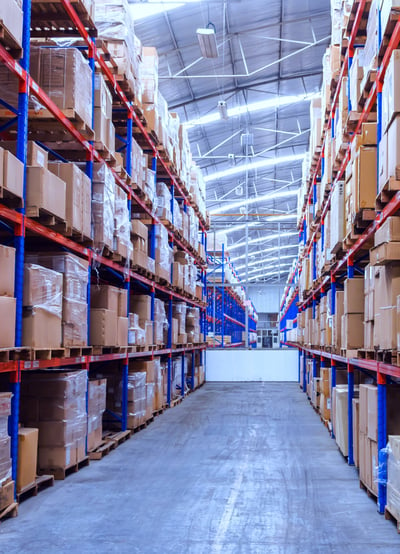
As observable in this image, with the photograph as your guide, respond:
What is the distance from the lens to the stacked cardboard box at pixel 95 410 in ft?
23.2

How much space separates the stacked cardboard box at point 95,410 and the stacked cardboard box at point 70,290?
74 cm

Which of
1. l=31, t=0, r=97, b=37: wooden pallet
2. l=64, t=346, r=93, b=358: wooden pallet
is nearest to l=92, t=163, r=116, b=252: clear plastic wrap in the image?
l=64, t=346, r=93, b=358: wooden pallet

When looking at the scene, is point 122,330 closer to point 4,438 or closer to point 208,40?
point 4,438

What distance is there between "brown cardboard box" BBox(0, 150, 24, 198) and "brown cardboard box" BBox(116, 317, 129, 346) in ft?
10.6

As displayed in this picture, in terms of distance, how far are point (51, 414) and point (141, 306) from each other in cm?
392

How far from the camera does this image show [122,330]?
8.26m

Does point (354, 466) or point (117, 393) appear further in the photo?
point (117, 393)

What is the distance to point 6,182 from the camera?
4.86 metres

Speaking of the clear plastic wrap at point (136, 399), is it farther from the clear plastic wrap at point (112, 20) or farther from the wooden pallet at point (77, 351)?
the clear plastic wrap at point (112, 20)

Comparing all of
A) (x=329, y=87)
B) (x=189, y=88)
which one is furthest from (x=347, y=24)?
(x=189, y=88)

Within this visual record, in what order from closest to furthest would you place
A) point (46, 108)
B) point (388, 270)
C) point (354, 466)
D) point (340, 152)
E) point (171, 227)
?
point (388, 270) → point (46, 108) → point (354, 466) → point (340, 152) → point (171, 227)

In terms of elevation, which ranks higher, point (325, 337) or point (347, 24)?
point (347, 24)

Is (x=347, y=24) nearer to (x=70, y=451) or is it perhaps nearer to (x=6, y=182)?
(x=6, y=182)

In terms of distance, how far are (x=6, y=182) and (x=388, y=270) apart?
295cm
